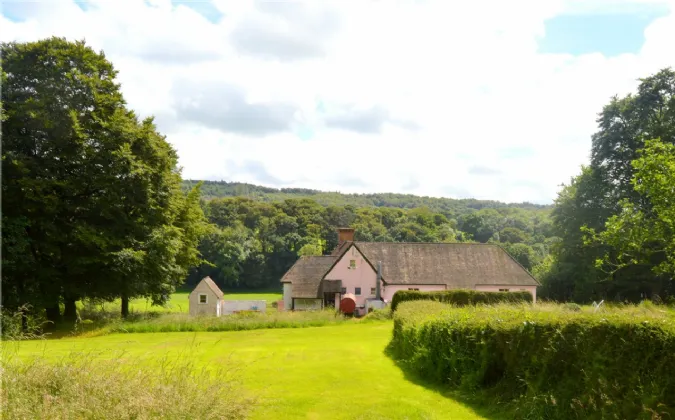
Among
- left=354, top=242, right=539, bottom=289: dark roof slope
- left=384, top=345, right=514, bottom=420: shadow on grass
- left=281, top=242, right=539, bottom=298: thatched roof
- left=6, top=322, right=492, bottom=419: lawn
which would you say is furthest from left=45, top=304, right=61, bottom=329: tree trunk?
left=354, top=242, right=539, bottom=289: dark roof slope

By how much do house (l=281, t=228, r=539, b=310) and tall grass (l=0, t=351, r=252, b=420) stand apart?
32.4 meters

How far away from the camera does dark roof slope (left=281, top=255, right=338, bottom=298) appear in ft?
149

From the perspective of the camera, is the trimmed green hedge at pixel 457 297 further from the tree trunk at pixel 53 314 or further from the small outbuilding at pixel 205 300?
the tree trunk at pixel 53 314

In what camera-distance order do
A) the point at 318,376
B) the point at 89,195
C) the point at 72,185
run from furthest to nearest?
1. the point at 89,195
2. the point at 72,185
3. the point at 318,376

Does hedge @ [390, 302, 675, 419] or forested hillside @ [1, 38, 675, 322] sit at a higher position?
forested hillside @ [1, 38, 675, 322]

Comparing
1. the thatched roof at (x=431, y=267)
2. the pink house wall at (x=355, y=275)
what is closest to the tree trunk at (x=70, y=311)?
the thatched roof at (x=431, y=267)

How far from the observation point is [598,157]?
140 ft

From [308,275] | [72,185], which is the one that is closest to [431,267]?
[308,275]

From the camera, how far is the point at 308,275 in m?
46.8

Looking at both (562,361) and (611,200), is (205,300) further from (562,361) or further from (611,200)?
(562,361)

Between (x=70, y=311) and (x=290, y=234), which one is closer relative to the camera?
(x=70, y=311)

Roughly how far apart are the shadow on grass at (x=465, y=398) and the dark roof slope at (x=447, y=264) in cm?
3072

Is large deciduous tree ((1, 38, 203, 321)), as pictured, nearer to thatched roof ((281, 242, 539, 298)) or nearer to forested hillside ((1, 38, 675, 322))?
forested hillside ((1, 38, 675, 322))

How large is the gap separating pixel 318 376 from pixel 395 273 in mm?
32658
